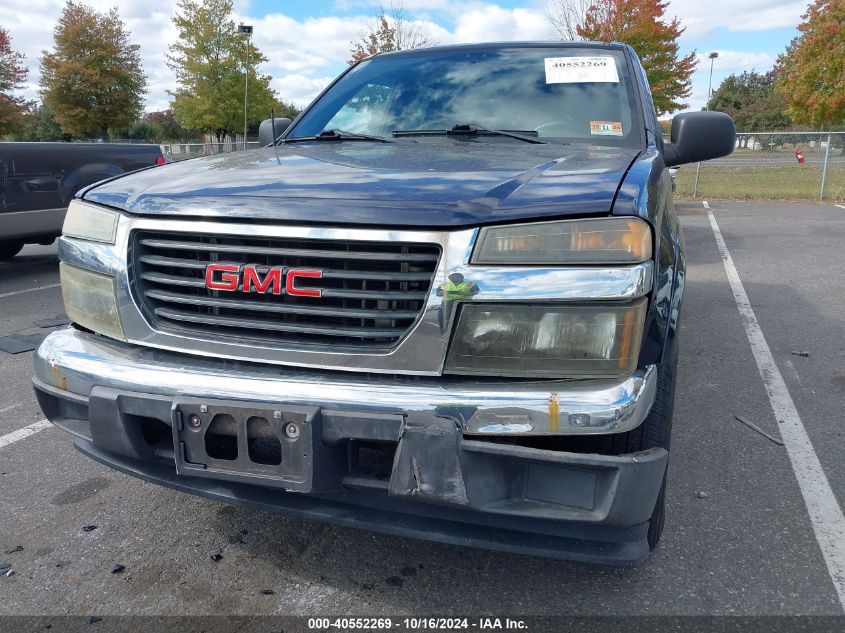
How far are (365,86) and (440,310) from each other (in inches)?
86.1

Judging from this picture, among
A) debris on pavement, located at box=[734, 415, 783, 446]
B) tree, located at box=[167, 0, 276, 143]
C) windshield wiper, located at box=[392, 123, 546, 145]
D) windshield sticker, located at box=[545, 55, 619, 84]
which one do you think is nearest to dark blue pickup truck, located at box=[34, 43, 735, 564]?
windshield wiper, located at box=[392, 123, 546, 145]

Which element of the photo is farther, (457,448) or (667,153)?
(667,153)

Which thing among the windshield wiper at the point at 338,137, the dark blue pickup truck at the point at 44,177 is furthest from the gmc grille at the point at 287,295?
the dark blue pickup truck at the point at 44,177

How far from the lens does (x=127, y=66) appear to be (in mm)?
40750

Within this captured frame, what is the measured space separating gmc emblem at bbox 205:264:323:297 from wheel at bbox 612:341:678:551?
919mm

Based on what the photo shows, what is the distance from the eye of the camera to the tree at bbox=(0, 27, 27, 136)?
36.8m

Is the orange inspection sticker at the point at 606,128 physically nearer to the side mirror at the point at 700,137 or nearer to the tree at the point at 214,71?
the side mirror at the point at 700,137

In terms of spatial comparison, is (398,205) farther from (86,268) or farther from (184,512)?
(184,512)

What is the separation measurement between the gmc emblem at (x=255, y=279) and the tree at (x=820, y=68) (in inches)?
1639

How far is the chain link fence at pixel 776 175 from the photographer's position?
1694cm

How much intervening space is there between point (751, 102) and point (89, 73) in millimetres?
54007

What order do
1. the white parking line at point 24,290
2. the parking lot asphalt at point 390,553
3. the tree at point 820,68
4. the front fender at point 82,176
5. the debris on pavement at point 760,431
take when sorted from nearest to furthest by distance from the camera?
the parking lot asphalt at point 390,553 < the debris on pavement at point 760,431 < the white parking line at point 24,290 < the front fender at point 82,176 < the tree at point 820,68

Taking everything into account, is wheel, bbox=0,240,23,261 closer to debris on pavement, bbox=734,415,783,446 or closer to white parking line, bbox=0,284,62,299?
white parking line, bbox=0,284,62,299

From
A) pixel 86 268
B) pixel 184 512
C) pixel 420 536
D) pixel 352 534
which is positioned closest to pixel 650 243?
pixel 420 536
